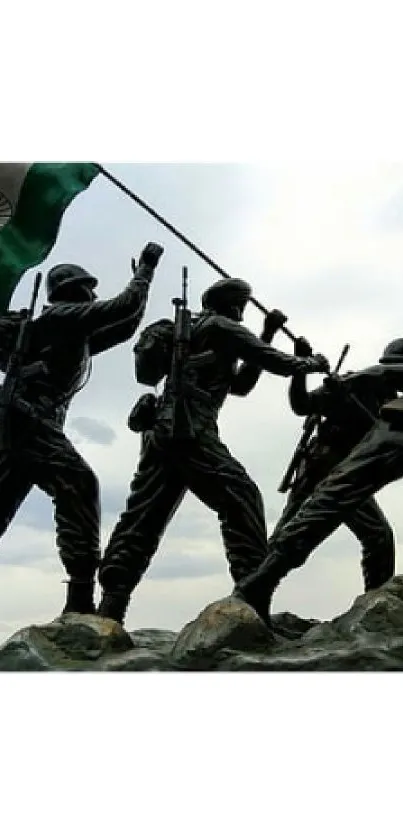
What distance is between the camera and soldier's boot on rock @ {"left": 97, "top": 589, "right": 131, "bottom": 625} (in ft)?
20.4

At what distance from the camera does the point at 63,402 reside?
6.64 meters

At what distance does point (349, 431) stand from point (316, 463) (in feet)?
0.94

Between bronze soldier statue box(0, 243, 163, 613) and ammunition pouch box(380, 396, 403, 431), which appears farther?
bronze soldier statue box(0, 243, 163, 613)

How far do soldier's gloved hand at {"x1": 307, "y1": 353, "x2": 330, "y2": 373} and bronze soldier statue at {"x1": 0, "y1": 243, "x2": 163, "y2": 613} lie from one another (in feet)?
3.85

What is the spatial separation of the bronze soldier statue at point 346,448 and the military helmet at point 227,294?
2.15 feet

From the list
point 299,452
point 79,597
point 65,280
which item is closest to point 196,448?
point 299,452

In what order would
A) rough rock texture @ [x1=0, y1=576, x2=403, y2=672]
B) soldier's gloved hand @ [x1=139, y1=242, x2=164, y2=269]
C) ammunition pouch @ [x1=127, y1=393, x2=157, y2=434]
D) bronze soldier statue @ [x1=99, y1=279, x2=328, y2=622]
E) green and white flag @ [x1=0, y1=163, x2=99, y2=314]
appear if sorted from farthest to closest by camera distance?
1. green and white flag @ [x1=0, y1=163, x2=99, y2=314]
2. soldier's gloved hand @ [x1=139, y1=242, x2=164, y2=269]
3. ammunition pouch @ [x1=127, y1=393, x2=157, y2=434]
4. bronze soldier statue @ [x1=99, y1=279, x2=328, y2=622]
5. rough rock texture @ [x1=0, y1=576, x2=403, y2=672]

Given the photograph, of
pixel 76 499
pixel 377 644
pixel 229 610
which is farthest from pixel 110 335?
pixel 377 644

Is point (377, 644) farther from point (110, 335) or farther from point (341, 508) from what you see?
point (110, 335)

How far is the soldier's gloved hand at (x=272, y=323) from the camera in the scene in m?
6.52

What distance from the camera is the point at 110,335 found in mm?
6605

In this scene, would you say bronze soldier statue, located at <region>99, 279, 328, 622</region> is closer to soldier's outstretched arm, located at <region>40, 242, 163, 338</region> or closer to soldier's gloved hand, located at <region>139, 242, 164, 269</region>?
soldier's outstretched arm, located at <region>40, 242, 163, 338</region>

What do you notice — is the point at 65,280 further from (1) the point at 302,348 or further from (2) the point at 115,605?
(2) the point at 115,605

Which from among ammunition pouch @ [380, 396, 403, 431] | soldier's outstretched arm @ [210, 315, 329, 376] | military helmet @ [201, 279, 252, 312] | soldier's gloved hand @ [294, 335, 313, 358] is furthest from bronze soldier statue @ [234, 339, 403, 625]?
military helmet @ [201, 279, 252, 312]
